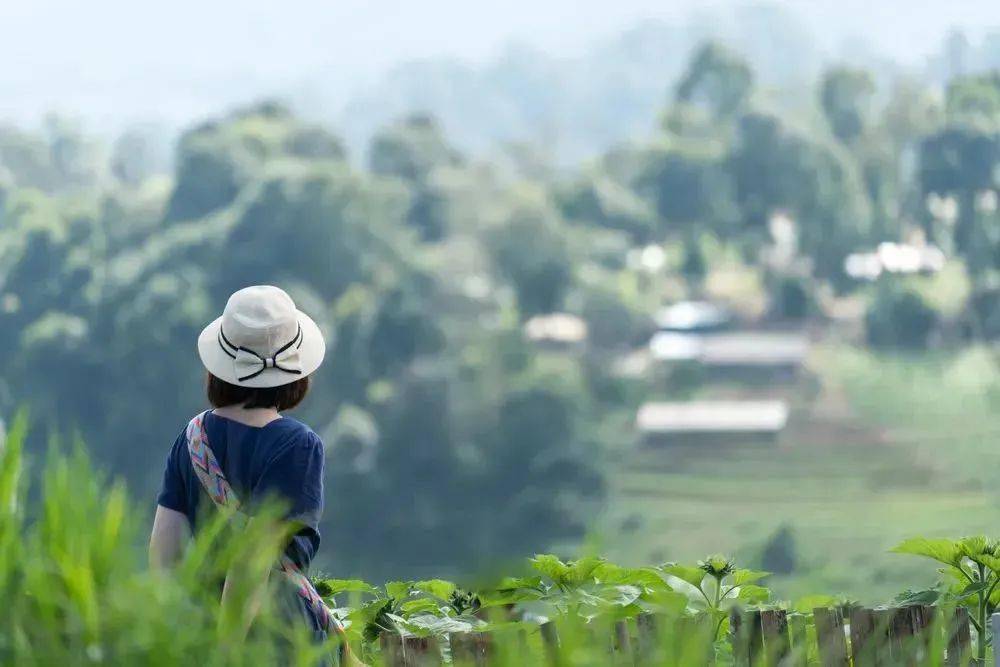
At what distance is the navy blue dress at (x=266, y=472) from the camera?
2.20 metres

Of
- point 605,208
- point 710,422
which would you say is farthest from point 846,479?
point 605,208

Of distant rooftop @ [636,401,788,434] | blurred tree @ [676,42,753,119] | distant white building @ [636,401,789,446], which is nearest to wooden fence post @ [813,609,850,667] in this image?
distant white building @ [636,401,789,446]

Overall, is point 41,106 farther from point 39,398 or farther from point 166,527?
point 166,527

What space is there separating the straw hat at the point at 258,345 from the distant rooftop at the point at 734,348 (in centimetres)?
5681

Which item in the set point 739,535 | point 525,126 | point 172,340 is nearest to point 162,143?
point 525,126

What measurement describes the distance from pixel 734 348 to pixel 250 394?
59.8 metres

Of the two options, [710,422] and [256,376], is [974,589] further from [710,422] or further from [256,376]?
[710,422]

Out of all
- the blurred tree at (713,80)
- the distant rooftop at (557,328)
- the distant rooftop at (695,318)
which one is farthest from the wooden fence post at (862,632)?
the blurred tree at (713,80)

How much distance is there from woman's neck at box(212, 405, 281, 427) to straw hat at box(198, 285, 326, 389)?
0.12 ft

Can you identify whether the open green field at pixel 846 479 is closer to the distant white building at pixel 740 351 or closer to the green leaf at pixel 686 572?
the distant white building at pixel 740 351

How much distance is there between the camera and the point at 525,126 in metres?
92.4

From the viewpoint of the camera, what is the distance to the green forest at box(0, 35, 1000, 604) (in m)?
49.9

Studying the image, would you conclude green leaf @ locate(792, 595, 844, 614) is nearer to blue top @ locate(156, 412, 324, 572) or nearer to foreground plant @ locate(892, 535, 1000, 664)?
foreground plant @ locate(892, 535, 1000, 664)

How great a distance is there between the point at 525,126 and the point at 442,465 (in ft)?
148
